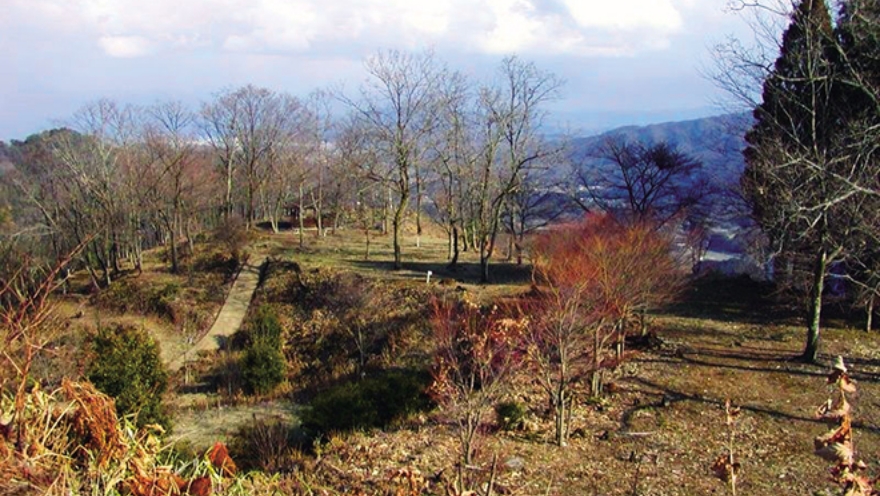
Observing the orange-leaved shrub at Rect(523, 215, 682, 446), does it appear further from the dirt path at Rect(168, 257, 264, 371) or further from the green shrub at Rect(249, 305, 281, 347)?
the dirt path at Rect(168, 257, 264, 371)

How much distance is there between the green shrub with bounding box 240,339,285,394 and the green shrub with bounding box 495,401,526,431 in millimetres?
7710

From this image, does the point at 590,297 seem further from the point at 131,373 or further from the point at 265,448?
the point at 131,373

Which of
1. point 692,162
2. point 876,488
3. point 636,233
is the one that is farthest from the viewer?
point 692,162

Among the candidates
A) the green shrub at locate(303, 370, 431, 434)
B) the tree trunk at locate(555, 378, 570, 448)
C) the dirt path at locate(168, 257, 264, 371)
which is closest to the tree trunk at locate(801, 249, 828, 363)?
the tree trunk at locate(555, 378, 570, 448)

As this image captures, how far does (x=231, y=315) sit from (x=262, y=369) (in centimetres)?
799

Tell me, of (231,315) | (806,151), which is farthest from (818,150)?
(231,315)

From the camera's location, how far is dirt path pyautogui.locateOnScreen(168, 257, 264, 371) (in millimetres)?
22250

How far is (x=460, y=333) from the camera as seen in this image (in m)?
13.5

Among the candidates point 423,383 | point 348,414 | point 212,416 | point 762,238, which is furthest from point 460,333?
point 762,238

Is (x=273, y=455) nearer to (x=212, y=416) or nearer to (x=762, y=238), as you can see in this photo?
(x=212, y=416)

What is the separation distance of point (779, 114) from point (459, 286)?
11.2 meters

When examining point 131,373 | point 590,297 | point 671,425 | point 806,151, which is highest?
point 806,151

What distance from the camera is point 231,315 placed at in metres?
24.9

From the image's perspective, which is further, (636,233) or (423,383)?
(636,233)
